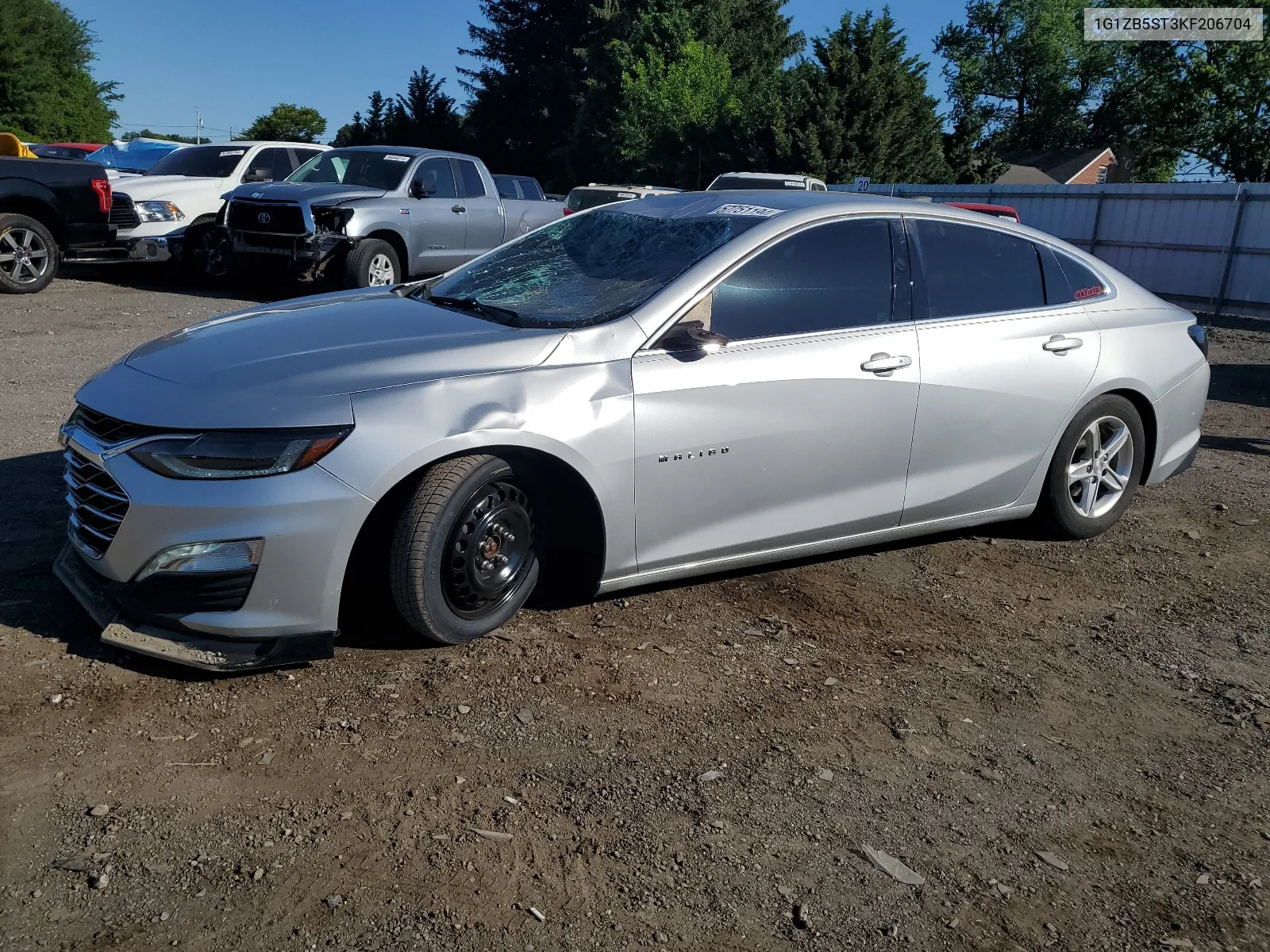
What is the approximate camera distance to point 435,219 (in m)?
13.8

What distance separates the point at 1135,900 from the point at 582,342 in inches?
95.2

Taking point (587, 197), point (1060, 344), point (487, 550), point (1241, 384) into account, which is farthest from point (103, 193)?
point (1241, 384)

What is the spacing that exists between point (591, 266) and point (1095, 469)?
2703mm

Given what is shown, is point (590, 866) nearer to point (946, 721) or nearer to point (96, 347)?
point (946, 721)

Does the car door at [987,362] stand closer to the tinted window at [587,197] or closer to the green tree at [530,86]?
the tinted window at [587,197]

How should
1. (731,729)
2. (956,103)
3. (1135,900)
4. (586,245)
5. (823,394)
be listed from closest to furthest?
(1135,900) < (731,729) < (823,394) < (586,245) < (956,103)

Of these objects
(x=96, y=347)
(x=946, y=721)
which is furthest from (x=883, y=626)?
(x=96, y=347)

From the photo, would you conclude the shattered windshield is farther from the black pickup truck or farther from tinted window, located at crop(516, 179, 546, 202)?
tinted window, located at crop(516, 179, 546, 202)

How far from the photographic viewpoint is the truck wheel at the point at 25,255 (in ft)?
41.2

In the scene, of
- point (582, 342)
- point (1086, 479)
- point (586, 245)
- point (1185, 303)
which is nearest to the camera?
point (582, 342)

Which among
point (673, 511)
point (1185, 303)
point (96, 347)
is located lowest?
point (1185, 303)

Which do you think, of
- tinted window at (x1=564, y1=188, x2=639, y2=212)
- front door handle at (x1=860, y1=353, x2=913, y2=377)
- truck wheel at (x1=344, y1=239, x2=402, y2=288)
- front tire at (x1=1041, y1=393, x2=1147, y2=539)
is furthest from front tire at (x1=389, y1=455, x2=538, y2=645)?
tinted window at (x1=564, y1=188, x2=639, y2=212)

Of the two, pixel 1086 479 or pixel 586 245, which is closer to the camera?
pixel 586 245

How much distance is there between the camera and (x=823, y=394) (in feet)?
14.4
